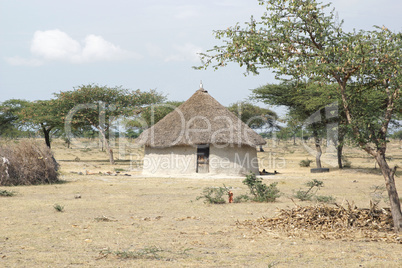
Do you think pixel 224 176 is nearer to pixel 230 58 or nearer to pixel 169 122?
pixel 169 122

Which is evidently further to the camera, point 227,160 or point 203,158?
point 203,158

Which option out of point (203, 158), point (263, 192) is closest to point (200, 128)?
point (203, 158)

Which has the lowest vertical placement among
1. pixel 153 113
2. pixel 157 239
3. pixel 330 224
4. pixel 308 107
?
pixel 157 239

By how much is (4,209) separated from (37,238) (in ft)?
12.6

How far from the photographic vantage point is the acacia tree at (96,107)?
33.9 m

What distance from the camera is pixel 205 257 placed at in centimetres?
616

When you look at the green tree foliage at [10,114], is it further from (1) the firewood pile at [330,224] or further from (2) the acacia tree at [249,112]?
(1) the firewood pile at [330,224]

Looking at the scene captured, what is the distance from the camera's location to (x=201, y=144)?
71.7 ft

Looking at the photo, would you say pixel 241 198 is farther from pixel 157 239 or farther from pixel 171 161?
pixel 171 161

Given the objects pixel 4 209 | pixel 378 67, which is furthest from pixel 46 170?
pixel 378 67

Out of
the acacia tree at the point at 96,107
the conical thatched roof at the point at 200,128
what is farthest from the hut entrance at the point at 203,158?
the acacia tree at the point at 96,107

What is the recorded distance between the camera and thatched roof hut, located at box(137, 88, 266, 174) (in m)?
21.8

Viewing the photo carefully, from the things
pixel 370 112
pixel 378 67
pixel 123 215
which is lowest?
pixel 123 215

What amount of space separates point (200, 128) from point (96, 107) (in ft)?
46.9
